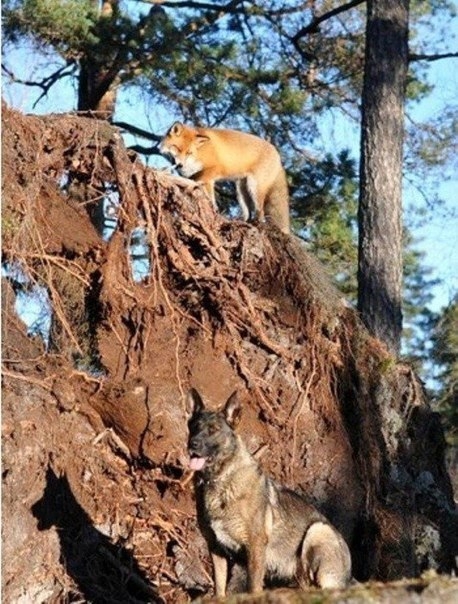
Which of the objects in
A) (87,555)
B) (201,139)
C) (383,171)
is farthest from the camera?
(383,171)

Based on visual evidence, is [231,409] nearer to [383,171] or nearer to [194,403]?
[194,403]

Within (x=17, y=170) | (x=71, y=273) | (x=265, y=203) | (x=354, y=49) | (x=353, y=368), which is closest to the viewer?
(x=17, y=170)

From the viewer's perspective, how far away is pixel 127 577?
433 inches

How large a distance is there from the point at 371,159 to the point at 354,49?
3.76 meters

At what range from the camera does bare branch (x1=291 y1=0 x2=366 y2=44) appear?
58.2ft

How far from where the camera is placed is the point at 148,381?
37.8 feet

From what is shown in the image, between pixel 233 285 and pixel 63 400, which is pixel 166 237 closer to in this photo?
pixel 233 285

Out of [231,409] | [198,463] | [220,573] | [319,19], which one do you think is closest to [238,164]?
[319,19]

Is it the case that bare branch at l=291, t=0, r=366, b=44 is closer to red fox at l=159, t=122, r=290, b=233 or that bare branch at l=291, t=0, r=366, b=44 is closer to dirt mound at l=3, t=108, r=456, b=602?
red fox at l=159, t=122, r=290, b=233

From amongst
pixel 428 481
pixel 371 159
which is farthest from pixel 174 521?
pixel 371 159

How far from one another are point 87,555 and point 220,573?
89.4 inches

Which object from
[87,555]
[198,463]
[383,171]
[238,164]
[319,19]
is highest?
[319,19]

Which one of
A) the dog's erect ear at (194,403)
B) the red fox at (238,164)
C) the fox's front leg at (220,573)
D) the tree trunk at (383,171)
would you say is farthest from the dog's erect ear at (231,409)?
the tree trunk at (383,171)

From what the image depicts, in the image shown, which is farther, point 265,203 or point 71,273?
point 265,203
